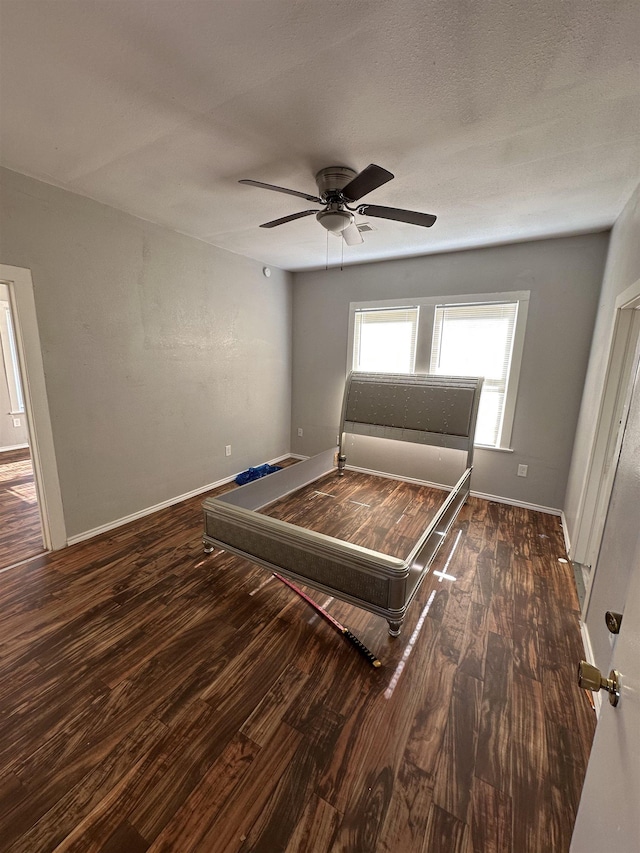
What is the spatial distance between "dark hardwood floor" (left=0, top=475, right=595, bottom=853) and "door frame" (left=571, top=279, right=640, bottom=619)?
445mm

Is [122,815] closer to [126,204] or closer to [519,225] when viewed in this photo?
[126,204]

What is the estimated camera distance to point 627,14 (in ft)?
3.44

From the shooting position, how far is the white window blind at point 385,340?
13.0ft

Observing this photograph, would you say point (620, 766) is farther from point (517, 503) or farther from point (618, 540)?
point (517, 503)

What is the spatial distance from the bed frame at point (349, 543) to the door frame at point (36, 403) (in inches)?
45.9

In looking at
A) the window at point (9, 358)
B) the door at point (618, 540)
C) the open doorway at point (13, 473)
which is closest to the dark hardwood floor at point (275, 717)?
the door at point (618, 540)

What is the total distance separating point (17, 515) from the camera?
308cm

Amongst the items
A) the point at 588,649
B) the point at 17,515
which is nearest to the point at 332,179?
the point at 588,649

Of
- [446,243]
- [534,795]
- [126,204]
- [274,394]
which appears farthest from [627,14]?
[274,394]

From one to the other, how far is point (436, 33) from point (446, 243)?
2.34 m

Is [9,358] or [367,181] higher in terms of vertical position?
[367,181]

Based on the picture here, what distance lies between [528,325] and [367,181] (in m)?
2.46

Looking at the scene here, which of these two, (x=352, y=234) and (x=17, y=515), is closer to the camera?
(x=352, y=234)

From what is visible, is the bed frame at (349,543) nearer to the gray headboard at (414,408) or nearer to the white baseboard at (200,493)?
the gray headboard at (414,408)
